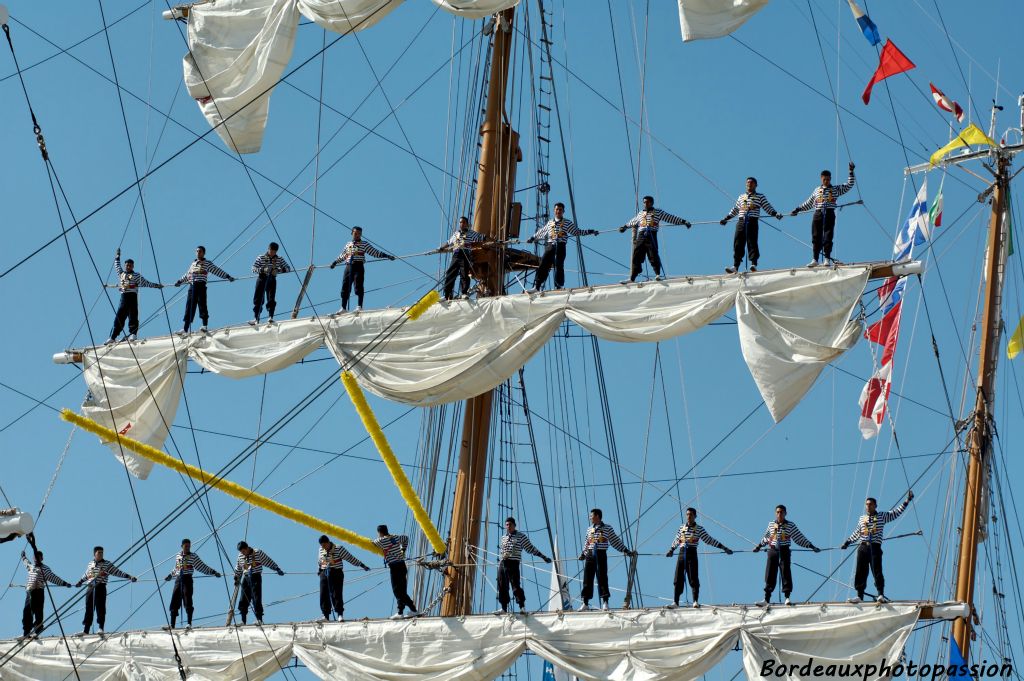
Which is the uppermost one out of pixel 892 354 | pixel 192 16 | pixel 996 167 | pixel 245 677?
pixel 192 16

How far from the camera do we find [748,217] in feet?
89.5

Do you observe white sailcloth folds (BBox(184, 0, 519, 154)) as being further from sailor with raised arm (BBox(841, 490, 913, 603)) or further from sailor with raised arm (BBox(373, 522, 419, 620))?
sailor with raised arm (BBox(841, 490, 913, 603))

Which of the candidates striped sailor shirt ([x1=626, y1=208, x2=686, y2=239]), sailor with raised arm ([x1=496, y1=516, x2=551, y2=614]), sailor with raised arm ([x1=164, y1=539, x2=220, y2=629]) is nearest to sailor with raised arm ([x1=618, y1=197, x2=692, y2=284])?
striped sailor shirt ([x1=626, y1=208, x2=686, y2=239])

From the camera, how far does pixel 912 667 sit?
2656cm

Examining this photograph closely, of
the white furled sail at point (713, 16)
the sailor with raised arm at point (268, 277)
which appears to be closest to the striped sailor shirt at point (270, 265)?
the sailor with raised arm at point (268, 277)

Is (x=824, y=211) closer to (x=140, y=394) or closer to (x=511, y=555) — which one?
(x=511, y=555)

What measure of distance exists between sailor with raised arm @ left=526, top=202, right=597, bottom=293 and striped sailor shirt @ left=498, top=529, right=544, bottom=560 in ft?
11.7

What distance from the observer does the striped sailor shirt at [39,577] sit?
94.6 ft

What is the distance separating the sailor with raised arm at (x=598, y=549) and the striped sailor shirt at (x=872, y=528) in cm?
276

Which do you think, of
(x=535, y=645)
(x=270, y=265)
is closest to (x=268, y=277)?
(x=270, y=265)

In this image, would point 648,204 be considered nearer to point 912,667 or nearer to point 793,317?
point 793,317

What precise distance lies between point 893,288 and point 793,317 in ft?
6.20

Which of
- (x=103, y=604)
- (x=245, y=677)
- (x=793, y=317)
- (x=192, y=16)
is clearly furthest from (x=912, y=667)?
(x=192, y=16)

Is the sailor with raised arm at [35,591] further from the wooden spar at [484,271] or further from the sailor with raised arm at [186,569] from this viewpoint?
the wooden spar at [484,271]
